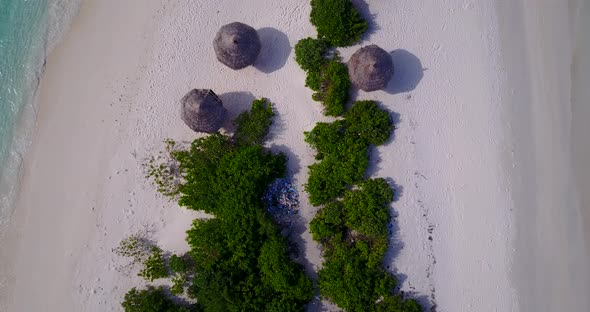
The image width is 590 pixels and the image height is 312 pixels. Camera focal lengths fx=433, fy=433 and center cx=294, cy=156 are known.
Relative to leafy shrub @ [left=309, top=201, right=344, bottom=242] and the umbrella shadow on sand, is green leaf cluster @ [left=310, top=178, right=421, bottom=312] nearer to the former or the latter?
leafy shrub @ [left=309, top=201, right=344, bottom=242]

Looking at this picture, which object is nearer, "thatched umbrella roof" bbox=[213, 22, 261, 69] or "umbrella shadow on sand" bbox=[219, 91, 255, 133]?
"thatched umbrella roof" bbox=[213, 22, 261, 69]

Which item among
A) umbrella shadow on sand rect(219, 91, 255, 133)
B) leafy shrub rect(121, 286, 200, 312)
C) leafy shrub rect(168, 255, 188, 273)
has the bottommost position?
leafy shrub rect(121, 286, 200, 312)

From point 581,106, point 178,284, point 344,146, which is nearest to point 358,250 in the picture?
point 344,146

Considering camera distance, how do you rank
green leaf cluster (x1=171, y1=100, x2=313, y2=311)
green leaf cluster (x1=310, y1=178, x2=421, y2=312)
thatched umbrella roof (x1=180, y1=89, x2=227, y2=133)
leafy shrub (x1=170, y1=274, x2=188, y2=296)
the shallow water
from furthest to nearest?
the shallow water → leafy shrub (x1=170, y1=274, x2=188, y2=296) → green leaf cluster (x1=310, y1=178, x2=421, y2=312) → green leaf cluster (x1=171, y1=100, x2=313, y2=311) → thatched umbrella roof (x1=180, y1=89, x2=227, y2=133)

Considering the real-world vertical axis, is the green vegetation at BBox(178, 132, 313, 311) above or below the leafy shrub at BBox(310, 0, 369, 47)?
below

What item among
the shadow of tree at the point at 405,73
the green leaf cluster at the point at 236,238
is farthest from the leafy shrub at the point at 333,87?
the green leaf cluster at the point at 236,238

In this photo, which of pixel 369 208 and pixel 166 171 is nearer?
pixel 369 208

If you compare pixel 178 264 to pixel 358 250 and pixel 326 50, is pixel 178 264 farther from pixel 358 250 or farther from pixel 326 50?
pixel 326 50

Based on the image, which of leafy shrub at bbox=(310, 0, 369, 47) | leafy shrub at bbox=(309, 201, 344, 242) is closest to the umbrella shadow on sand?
leafy shrub at bbox=(310, 0, 369, 47)
